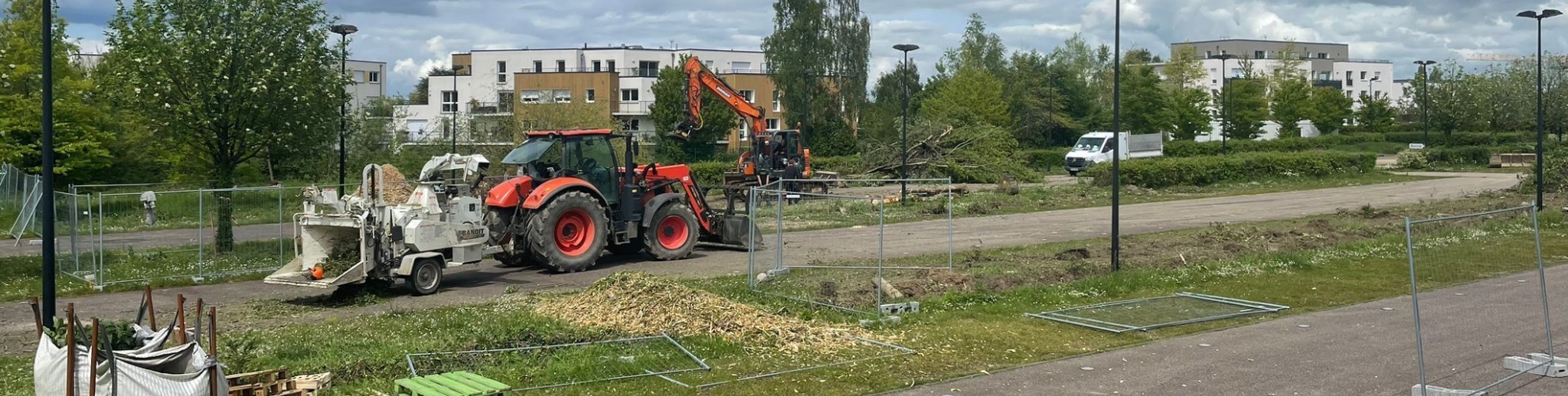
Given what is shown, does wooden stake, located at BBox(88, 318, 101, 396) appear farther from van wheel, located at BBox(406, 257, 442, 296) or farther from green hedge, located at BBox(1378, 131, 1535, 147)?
Result: green hedge, located at BBox(1378, 131, 1535, 147)

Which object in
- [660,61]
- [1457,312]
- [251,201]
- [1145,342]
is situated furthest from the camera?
[660,61]

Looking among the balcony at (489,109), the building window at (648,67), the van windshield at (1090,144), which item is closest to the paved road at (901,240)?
the van windshield at (1090,144)

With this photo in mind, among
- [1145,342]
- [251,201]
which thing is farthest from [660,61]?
[1145,342]

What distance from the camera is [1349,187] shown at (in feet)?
135

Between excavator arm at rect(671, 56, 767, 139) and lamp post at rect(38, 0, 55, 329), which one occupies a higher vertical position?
excavator arm at rect(671, 56, 767, 139)

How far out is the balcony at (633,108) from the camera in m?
77.9

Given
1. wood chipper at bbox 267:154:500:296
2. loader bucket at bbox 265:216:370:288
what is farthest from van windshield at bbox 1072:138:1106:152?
loader bucket at bbox 265:216:370:288

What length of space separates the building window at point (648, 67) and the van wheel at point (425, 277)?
68024 millimetres

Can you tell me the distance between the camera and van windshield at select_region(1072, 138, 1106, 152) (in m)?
50.5

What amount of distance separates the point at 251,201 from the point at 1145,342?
19009 millimetres

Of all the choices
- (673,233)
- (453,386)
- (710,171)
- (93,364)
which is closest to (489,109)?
(710,171)

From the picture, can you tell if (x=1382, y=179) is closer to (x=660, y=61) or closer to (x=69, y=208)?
(x=69, y=208)

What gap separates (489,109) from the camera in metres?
63.9

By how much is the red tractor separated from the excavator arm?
8.74 m
